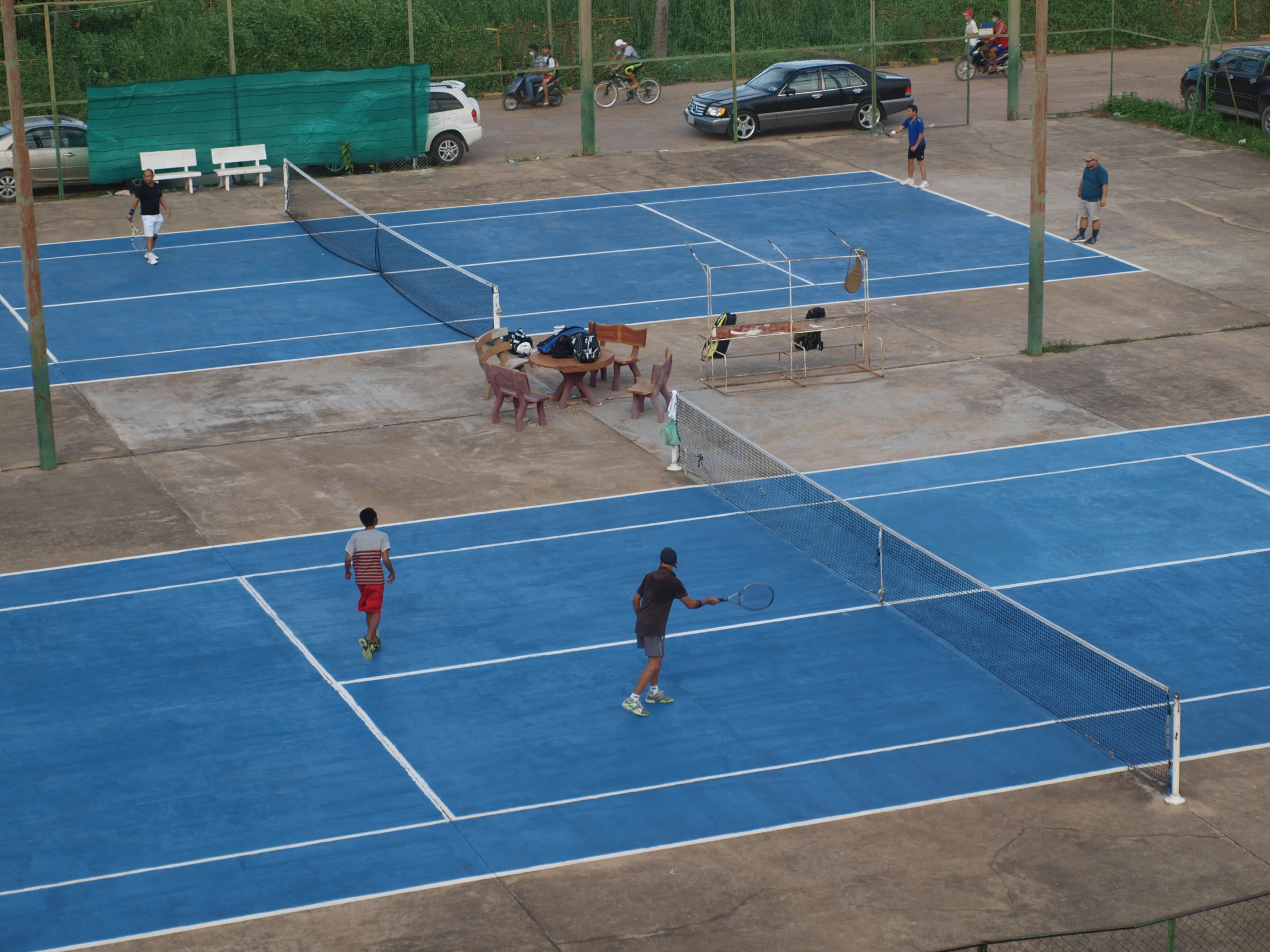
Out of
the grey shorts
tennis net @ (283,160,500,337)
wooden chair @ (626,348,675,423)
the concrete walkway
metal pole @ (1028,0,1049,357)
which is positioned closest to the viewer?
the concrete walkway

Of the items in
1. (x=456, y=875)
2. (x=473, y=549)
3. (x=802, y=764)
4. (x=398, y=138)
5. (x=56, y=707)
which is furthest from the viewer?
(x=398, y=138)

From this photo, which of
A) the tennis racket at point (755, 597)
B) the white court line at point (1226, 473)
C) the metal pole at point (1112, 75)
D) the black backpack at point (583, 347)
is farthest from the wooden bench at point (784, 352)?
the metal pole at point (1112, 75)

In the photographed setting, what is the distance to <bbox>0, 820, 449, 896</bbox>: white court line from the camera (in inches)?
496

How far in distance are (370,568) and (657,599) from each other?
3.02 metres

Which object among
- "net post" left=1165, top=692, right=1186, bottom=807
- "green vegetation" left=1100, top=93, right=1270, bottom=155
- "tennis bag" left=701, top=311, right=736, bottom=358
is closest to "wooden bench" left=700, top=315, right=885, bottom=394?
"tennis bag" left=701, top=311, right=736, bottom=358

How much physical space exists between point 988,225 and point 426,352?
12.3m

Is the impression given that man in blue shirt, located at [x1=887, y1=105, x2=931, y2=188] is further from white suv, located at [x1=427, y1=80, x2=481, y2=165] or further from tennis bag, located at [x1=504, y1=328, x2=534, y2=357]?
tennis bag, located at [x1=504, y1=328, x2=534, y2=357]

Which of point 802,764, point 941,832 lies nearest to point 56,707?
point 802,764

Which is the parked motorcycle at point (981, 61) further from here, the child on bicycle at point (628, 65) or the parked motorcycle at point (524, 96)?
the parked motorcycle at point (524, 96)

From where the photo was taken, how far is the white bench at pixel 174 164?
3606cm

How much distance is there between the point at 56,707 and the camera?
50.5 feet

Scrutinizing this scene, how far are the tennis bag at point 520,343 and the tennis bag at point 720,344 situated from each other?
247 cm

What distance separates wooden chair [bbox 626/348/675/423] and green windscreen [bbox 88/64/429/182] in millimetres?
16770

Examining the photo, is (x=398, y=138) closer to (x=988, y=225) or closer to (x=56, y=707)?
(x=988, y=225)
